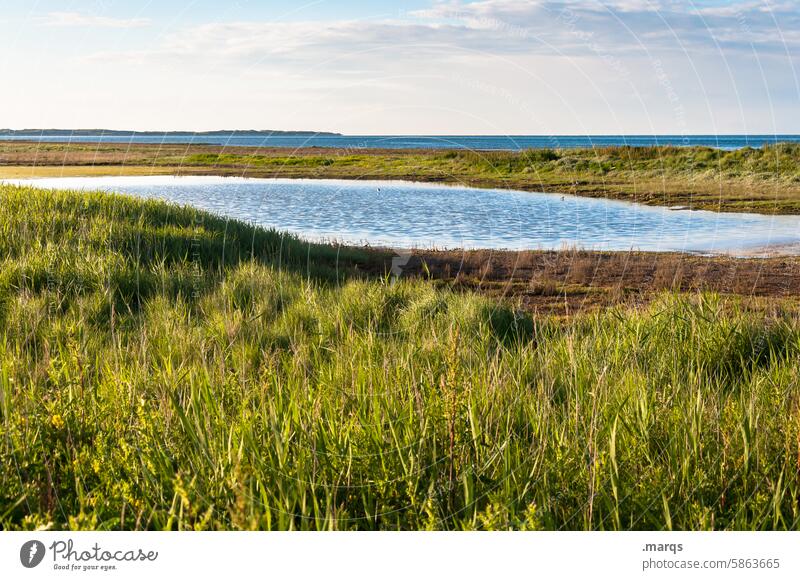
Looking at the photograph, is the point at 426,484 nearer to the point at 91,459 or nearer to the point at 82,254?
the point at 91,459

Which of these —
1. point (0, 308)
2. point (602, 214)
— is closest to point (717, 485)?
point (0, 308)

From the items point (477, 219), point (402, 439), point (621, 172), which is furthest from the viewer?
point (621, 172)

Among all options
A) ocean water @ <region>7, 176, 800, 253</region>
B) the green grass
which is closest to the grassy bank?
ocean water @ <region>7, 176, 800, 253</region>

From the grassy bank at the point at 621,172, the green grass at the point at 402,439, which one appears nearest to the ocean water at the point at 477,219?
the grassy bank at the point at 621,172

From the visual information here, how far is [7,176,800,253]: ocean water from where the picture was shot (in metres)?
16.5

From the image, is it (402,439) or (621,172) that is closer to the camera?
(402,439)

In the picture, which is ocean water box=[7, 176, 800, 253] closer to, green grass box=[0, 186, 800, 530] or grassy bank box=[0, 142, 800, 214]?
grassy bank box=[0, 142, 800, 214]

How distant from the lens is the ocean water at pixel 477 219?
54.1 ft

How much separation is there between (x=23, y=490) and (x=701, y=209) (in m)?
23.8

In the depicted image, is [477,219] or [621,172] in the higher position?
[621,172]

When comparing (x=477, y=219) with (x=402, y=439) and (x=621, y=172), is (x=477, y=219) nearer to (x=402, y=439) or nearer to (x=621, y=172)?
(x=621, y=172)

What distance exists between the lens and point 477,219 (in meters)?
20.3

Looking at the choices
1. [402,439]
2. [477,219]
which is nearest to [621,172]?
[477,219]
